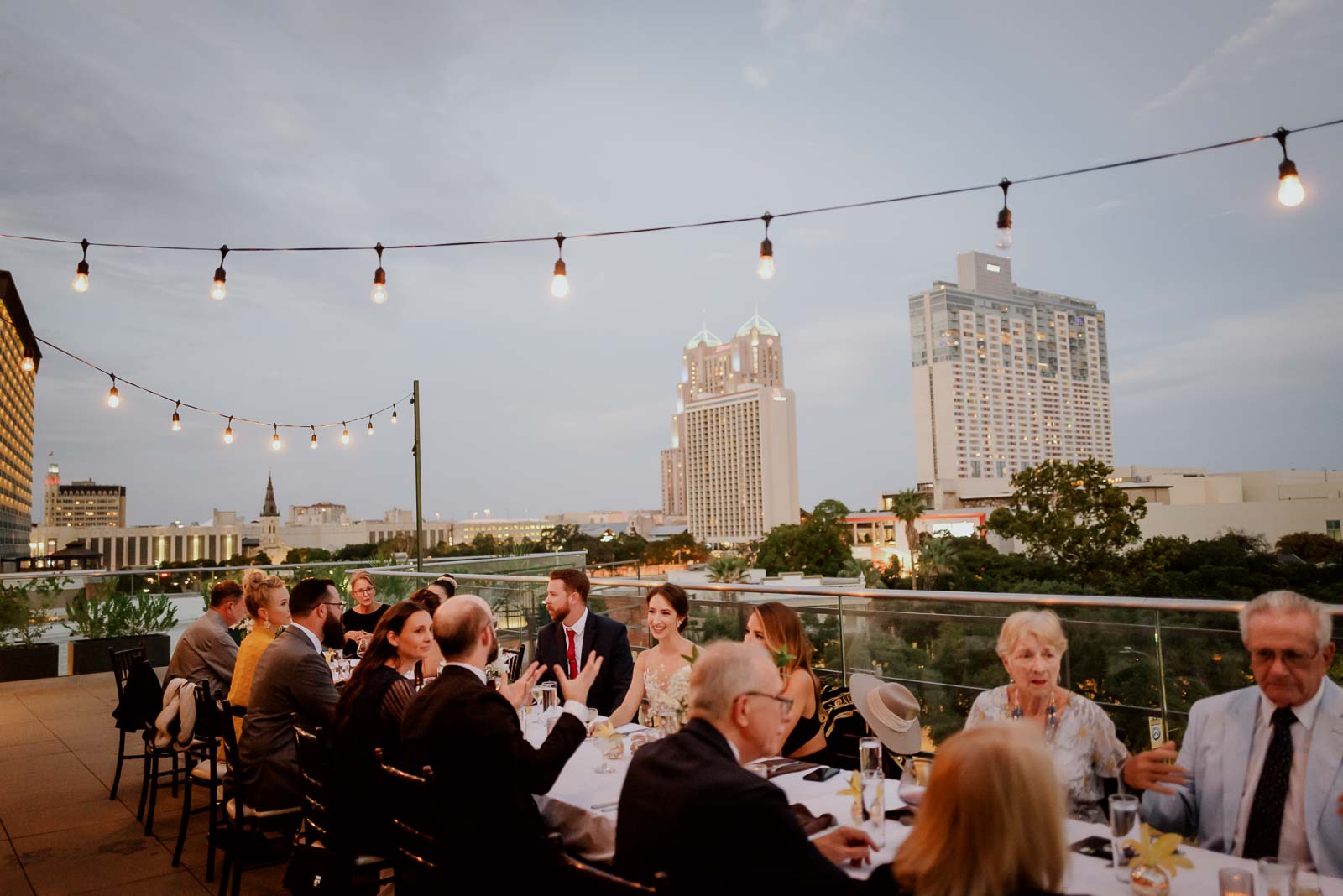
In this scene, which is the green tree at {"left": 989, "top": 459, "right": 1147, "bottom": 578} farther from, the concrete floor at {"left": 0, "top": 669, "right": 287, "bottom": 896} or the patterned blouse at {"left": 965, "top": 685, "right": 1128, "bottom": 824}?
the patterned blouse at {"left": 965, "top": 685, "right": 1128, "bottom": 824}

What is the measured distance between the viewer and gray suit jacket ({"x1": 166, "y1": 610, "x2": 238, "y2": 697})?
511cm

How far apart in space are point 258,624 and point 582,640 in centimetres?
189

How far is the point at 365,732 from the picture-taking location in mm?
2857

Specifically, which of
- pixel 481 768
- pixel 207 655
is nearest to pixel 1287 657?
pixel 481 768

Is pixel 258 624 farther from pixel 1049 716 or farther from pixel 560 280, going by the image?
pixel 1049 716

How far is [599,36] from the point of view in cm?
1241

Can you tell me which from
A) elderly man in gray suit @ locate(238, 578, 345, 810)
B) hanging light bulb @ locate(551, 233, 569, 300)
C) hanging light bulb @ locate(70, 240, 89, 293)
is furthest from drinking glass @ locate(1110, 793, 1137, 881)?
hanging light bulb @ locate(70, 240, 89, 293)

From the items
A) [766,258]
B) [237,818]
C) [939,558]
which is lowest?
[939,558]

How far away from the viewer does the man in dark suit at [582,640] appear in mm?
4566

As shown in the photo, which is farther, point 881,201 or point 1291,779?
point 881,201

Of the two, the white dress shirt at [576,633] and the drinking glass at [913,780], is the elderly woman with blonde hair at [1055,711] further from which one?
the white dress shirt at [576,633]

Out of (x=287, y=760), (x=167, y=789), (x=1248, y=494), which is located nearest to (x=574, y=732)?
A: (x=287, y=760)

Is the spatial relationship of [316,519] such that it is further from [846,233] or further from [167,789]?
[167,789]

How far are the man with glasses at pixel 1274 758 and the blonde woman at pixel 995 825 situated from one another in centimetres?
133
